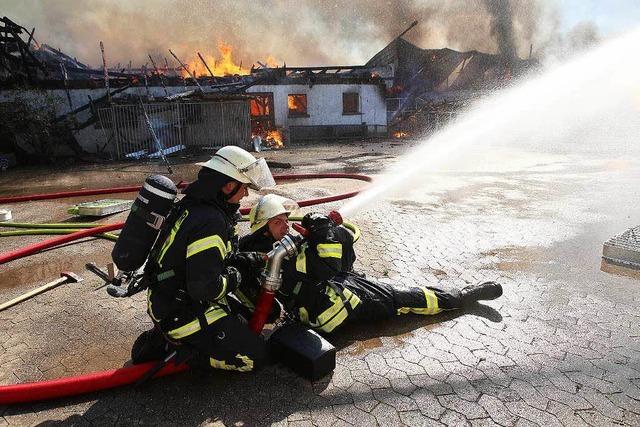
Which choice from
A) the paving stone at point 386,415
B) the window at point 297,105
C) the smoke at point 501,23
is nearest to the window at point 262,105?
the window at point 297,105

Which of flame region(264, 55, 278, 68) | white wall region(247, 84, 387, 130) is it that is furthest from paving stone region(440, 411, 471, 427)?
flame region(264, 55, 278, 68)

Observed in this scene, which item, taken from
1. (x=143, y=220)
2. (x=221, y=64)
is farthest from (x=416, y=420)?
(x=221, y=64)

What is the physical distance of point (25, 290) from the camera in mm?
4641

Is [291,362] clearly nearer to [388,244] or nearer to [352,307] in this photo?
[352,307]

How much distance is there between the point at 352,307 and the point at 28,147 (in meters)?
19.7

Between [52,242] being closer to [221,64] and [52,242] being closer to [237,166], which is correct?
[237,166]

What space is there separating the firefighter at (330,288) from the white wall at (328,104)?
69.5 feet

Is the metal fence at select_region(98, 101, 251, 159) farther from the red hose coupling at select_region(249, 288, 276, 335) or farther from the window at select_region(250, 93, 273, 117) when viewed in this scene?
the red hose coupling at select_region(249, 288, 276, 335)

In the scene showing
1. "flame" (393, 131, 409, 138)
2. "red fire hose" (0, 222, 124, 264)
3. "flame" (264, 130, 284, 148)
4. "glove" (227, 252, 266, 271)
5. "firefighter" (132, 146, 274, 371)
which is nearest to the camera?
"firefighter" (132, 146, 274, 371)

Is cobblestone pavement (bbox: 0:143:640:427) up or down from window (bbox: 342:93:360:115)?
down

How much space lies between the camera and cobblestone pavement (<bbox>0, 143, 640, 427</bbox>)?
2.55m

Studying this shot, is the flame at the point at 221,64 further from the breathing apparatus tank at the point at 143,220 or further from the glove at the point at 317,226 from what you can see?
the breathing apparatus tank at the point at 143,220

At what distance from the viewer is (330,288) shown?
3.31m

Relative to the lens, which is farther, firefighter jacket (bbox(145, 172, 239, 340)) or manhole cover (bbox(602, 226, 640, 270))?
manhole cover (bbox(602, 226, 640, 270))
